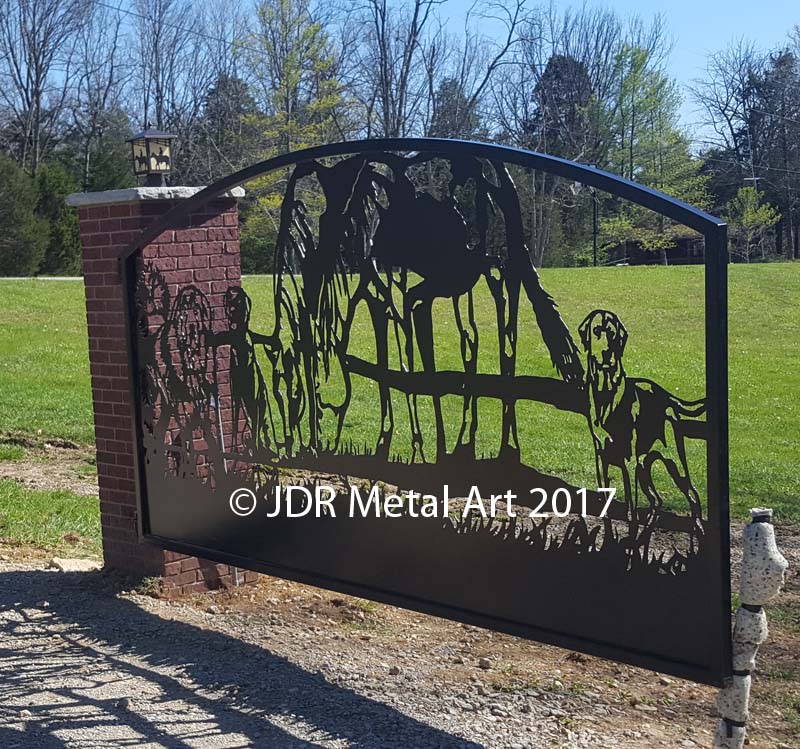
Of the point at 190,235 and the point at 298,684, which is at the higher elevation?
the point at 190,235

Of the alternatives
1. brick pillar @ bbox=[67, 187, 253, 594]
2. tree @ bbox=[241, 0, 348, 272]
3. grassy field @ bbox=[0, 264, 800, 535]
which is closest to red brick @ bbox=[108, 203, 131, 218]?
brick pillar @ bbox=[67, 187, 253, 594]

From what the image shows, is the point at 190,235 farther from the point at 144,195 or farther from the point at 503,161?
the point at 503,161

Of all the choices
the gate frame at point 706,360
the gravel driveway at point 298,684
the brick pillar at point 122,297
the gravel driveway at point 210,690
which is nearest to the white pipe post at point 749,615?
the gate frame at point 706,360

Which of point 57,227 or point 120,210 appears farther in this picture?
point 57,227

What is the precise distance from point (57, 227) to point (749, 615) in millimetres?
27398

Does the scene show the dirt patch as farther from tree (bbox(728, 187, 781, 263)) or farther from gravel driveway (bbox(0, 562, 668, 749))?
tree (bbox(728, 187, 781, 263))

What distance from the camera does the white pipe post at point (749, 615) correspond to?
307cm

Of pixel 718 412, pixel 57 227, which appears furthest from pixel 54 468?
pixel 57 227

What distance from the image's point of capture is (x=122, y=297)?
5062mm

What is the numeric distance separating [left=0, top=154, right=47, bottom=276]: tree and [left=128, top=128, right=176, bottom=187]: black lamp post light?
22622mm

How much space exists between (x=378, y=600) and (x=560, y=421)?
243 inches

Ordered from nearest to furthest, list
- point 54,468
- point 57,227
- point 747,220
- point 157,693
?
point 157,693, point 54,468, point 57,227, point 747,220

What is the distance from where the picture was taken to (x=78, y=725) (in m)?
3.63

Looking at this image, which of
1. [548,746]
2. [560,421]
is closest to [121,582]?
[548,746]
